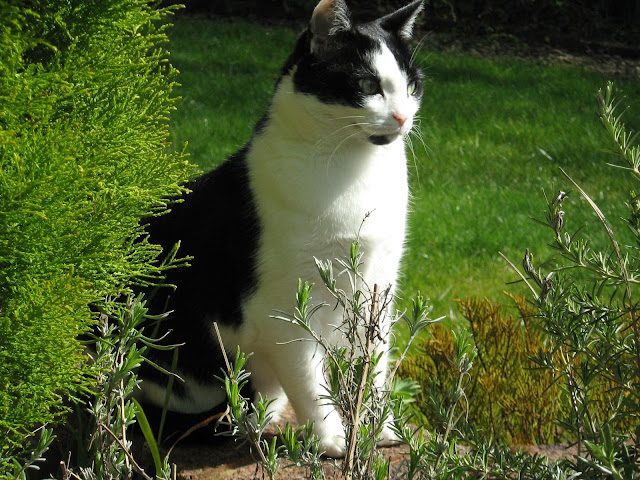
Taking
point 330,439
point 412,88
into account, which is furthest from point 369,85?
point 330,439

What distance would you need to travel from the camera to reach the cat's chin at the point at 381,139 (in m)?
2.05

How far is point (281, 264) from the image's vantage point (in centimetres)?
200

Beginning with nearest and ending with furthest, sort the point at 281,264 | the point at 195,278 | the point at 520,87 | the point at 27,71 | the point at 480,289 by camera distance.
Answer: the point at 27,71 < the point at 281,264 < the point at 195,278 < the point at 480,289 < the point at 520,87

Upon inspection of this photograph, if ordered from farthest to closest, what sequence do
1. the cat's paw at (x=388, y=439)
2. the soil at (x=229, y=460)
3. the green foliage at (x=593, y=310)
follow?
1. the cat's paw at (x=388, y=439)
2. the soil at (x=229, y=460)
3. the green foliage at (x=593, y=310)

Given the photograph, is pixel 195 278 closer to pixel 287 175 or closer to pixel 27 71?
pixel 287 175

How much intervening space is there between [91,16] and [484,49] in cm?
752

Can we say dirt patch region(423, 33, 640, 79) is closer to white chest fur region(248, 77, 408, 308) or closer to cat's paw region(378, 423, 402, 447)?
white chest fur region(248, 77, 408, 308)

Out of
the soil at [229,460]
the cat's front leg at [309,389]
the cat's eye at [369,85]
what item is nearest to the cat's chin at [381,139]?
the cat's eye at [369,85]

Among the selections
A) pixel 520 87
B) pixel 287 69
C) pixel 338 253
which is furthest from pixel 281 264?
pixel 520 87

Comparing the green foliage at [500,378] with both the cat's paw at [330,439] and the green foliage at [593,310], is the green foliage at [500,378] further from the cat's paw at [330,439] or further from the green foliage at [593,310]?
the green foliage at [593,310]

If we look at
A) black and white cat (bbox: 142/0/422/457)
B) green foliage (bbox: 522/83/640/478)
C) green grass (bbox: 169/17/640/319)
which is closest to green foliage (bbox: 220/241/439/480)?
green foliage (bbox: 522/83/640/478)

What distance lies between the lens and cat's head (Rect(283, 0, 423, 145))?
204 cm

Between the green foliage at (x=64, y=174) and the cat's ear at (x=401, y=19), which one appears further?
the cat's ear at (x=401, y=19)

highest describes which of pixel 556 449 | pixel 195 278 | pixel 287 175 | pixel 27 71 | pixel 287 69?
pixel 27 71
